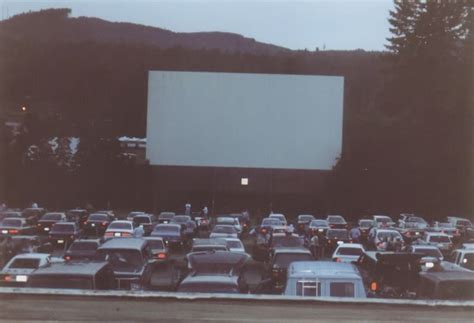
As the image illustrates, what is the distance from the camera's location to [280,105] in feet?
203

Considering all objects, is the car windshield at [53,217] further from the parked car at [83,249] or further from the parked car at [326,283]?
the parked car at [326,283]

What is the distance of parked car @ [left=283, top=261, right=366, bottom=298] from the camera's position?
1048 cm

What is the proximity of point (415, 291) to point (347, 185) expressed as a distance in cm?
4413

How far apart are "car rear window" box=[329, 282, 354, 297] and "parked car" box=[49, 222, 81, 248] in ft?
71.2

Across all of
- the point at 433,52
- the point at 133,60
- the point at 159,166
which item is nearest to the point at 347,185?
the point at 159,166

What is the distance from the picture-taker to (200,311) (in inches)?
168

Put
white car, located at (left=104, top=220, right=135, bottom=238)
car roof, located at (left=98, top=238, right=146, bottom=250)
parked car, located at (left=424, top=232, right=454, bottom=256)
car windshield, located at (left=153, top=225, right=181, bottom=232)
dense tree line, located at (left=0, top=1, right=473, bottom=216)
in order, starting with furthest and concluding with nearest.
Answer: dense tree line, located at (left=0, top=1, right=473, bottom=216)
car windshield, located at (left=153, top=225, right=181, bottom=232)
parked car, located at (left=424, top=232, right=454, bottom=256)
white car, located at (left=104, top=220, right=135, bottom=238)
car roof, located at (left=98, top=238, right=146, bottom=250)

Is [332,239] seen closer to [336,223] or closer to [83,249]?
[336,223]

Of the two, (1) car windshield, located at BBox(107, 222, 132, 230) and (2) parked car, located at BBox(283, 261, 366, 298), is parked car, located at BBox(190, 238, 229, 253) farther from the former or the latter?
(2) parked car, located at BBox(283, 261, 366, 298)

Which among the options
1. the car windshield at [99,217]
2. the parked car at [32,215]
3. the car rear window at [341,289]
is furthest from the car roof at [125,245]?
the parked car at [32,215]

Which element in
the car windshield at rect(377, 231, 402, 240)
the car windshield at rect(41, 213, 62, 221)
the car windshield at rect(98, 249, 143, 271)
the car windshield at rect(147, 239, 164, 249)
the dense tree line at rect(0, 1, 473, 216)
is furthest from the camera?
the dense tree line at rect(0, 1, 473, 216)

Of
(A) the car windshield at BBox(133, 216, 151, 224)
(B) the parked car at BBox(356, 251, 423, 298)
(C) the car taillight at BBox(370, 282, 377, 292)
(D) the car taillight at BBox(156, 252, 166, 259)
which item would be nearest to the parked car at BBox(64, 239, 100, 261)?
(D) the car taillight at BBox(156, 252, 166, 259)

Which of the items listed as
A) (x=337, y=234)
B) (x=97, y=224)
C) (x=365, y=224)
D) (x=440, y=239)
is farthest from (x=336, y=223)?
(x=97, y=224)

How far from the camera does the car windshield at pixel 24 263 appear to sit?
17.9m
